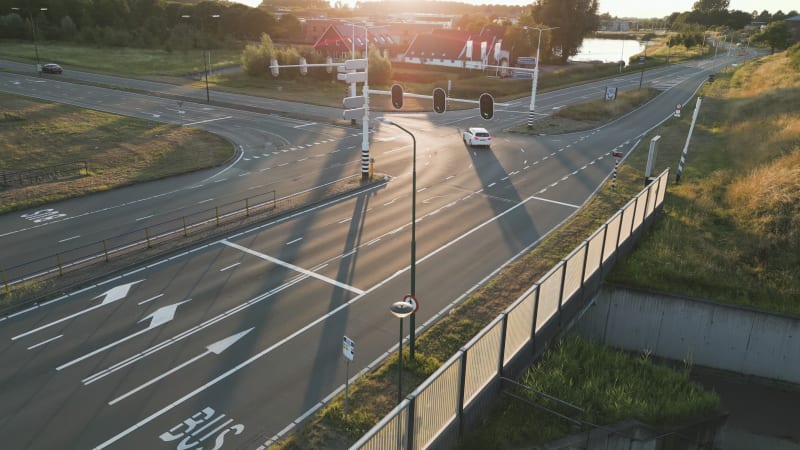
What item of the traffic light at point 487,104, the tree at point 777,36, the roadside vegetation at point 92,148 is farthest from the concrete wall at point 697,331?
the tree at point 777,36

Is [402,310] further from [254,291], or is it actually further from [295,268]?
[295,268]

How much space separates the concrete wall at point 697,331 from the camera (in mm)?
18047

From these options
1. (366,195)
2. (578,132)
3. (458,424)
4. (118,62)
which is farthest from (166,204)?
(118,62)

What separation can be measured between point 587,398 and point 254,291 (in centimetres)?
1184

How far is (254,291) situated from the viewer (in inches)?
766

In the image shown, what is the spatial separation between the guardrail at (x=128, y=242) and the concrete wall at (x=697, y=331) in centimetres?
1700

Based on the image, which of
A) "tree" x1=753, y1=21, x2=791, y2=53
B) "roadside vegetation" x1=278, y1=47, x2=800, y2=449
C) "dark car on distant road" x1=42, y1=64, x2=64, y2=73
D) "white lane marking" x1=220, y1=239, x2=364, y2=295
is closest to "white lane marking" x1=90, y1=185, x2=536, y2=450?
"white lane marking" x1=220, y1=239, x2=364, y2=295

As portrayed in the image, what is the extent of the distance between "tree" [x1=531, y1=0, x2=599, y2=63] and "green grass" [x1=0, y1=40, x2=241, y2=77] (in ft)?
200

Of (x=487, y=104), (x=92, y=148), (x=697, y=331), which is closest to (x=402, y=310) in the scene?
(x=487, y=104)

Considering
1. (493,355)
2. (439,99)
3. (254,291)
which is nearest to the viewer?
(493,355)

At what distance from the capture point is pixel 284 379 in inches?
580

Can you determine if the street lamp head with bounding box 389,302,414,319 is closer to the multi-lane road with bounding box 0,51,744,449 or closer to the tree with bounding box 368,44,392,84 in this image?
the multi-lane road with bounding box 0,51,744,449

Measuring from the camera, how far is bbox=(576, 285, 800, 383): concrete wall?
18047 millimetres

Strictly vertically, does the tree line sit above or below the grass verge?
above
